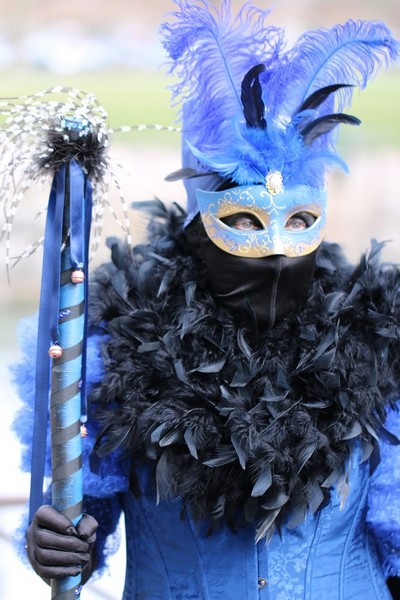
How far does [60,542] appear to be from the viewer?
1.82 metres

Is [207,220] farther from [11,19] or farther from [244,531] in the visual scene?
[11,19]

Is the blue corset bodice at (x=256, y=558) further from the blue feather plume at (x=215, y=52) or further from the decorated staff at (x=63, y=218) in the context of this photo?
the blue feather plume at (x=215, y=52)

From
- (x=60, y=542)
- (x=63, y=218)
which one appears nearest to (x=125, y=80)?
(x=63, y=218)

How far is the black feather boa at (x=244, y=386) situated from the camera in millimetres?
2025

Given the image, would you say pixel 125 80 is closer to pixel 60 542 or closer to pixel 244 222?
pixel 244 222

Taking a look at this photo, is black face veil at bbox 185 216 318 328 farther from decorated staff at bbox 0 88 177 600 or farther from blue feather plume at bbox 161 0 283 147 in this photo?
decorated staff at bbox 0 88 177 600

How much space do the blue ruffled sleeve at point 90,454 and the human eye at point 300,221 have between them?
0.53 meters

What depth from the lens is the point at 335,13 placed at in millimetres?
5391

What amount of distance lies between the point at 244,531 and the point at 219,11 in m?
1.22

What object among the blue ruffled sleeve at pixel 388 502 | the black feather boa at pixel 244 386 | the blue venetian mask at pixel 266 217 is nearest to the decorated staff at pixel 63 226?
the black feather boa at pixel 244 386

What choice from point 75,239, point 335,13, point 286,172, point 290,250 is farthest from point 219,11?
point 335,13

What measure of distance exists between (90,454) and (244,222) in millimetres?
656

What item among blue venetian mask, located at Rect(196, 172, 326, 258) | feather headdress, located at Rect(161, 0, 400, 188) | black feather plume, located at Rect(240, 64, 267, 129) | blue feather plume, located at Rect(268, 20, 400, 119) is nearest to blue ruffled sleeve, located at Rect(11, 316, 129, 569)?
blue venetian mask, located at Rect(196, 172, 326, 258)

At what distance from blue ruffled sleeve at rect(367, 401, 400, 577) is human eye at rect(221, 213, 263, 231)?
1.79 ft
